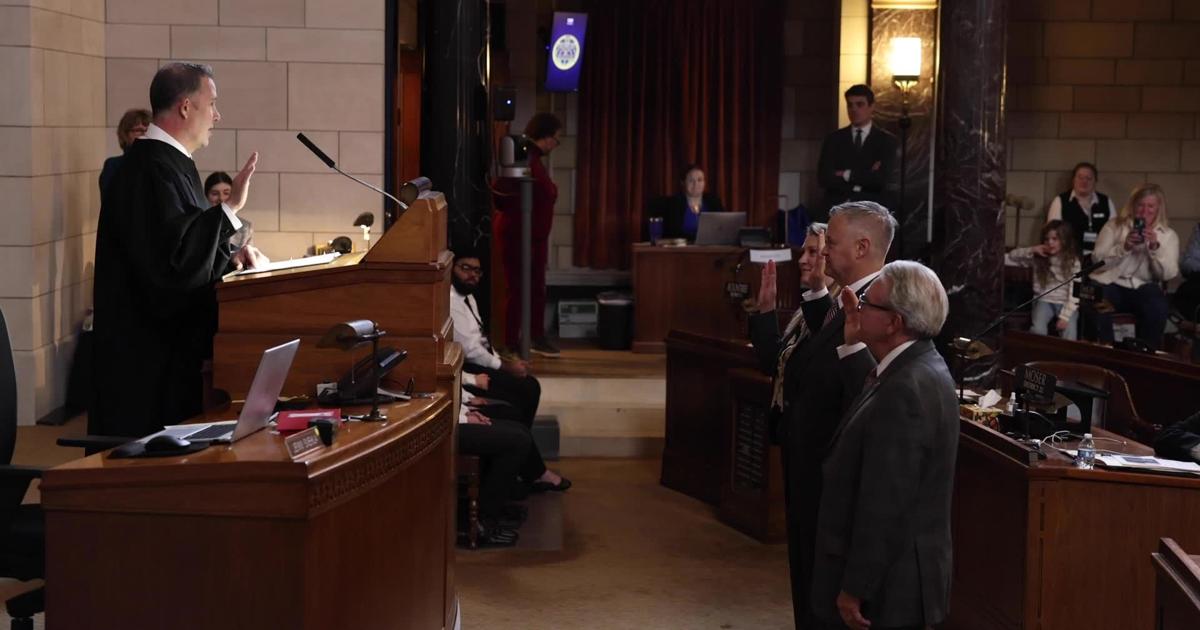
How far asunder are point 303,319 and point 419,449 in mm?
520

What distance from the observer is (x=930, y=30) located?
10266mm

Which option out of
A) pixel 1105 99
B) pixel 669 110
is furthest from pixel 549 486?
pixel 1105 99

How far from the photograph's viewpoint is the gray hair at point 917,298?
314 cm

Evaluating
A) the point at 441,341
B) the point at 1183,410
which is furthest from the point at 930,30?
the point at 441,341

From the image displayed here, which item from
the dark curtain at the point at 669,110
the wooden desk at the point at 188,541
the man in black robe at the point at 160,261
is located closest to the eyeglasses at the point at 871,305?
the wooden desk at the point at 188,541

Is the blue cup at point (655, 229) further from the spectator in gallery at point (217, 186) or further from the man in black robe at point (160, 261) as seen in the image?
the man in black robe at point (160, 261)

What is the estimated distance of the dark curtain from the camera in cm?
1109

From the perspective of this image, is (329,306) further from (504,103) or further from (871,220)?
(504,103)

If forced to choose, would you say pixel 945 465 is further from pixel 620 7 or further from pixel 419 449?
pixel 620 7

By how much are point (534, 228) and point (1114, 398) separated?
4728 millimetres

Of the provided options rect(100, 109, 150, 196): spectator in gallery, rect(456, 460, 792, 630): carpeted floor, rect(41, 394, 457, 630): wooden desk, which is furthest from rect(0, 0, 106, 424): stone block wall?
rect(41, 394, 457, 630): wooden desk

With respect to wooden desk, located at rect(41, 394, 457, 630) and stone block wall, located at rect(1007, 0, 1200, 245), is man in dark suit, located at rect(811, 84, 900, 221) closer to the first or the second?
stone block wall, located at rect(1007, 0, 1200, 245)

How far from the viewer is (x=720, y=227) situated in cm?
961

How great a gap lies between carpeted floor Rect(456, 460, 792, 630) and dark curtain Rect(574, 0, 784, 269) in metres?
4.76
